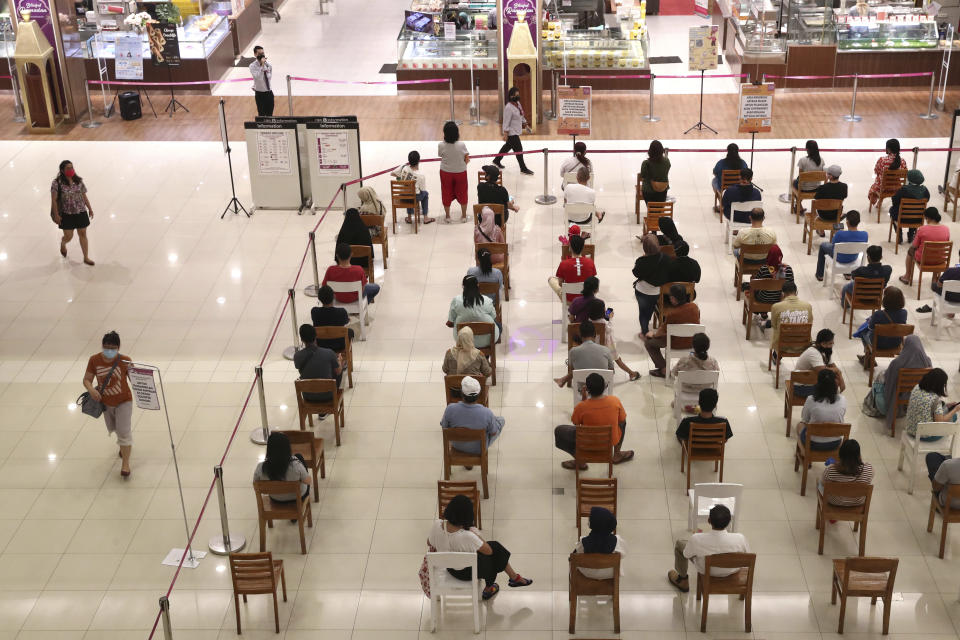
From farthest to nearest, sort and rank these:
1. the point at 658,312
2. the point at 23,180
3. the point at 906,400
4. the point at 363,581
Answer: the point at 23,180, the point at 658,312, the point at 906,400, the point at 363,581

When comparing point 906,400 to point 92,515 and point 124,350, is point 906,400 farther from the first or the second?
point 124,350

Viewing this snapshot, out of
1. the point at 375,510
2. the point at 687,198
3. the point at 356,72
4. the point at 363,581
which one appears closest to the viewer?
the point at 363,581

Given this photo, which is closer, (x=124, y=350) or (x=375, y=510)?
(x=375, y=510)

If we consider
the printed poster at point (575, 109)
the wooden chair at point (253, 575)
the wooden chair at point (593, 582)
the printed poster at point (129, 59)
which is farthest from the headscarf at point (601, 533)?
the printed poster at point (129, 59)

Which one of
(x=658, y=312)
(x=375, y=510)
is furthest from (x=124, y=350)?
(x=658, y=312)

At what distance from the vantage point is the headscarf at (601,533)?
7.77 meters

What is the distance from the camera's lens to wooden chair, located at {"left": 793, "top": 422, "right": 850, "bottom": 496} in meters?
9.17

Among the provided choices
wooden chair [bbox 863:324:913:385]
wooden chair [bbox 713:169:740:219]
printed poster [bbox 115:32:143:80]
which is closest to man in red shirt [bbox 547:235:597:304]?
wooden chair [bbox 863:324:913:385]

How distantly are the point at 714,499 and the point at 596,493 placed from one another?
0.92 m

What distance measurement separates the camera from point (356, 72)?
22.4 meters

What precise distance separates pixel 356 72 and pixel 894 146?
11.5 m

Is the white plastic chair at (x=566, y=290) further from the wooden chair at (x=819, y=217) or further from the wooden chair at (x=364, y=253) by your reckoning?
the wooden chair at (x=819, y=217)

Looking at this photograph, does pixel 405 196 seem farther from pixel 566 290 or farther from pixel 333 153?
pixel 566 290

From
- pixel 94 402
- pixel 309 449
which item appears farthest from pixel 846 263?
pixel 94 402
